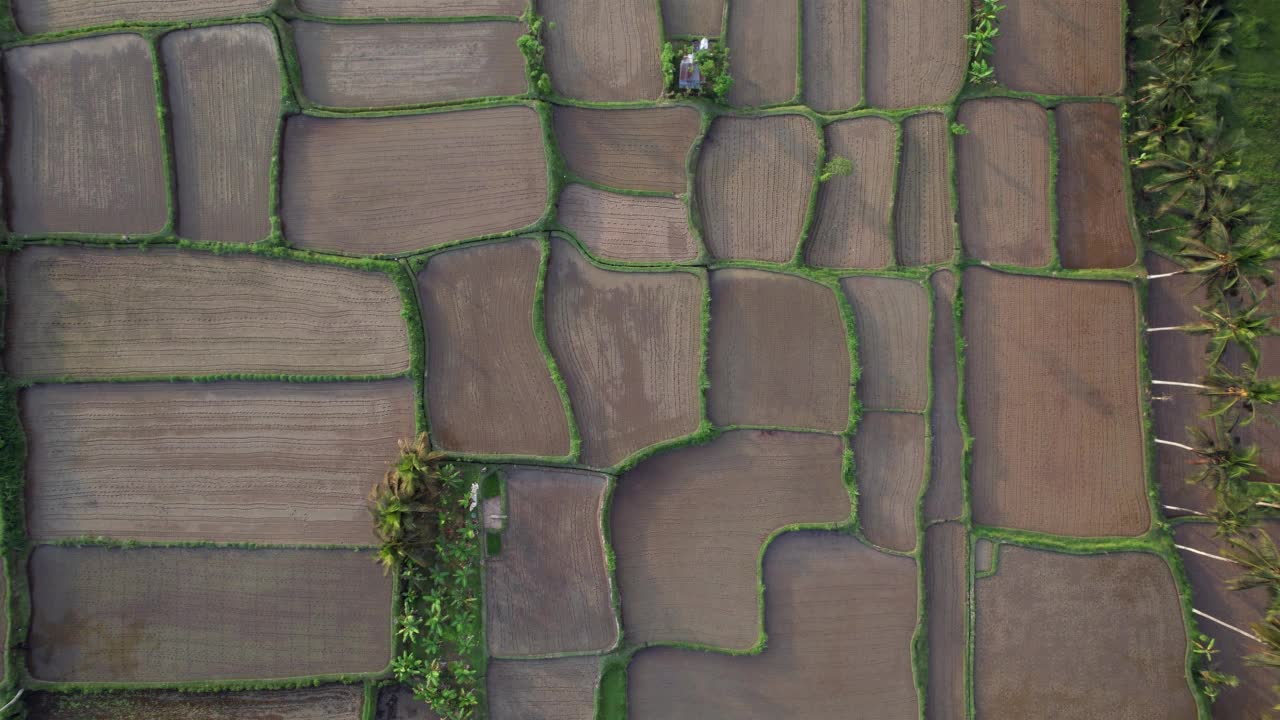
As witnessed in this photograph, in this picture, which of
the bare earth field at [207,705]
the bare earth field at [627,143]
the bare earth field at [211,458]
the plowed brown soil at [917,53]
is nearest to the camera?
the bare earth field at [207,705]

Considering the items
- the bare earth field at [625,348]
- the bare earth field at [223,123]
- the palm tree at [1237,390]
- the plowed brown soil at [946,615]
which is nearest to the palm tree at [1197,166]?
the palm tree at [1237,390]

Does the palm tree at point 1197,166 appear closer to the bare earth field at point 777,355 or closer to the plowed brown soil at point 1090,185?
the plowed brown soil at point 1090,185

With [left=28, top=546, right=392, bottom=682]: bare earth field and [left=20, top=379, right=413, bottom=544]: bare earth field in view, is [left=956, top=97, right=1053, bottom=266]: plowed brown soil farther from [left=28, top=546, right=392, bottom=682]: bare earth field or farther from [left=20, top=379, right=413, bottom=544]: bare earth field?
[left=28, top=546, right=392, bottom=682]: bare earth field

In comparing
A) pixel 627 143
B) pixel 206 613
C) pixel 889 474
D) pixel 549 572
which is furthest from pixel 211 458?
pixel 889 474

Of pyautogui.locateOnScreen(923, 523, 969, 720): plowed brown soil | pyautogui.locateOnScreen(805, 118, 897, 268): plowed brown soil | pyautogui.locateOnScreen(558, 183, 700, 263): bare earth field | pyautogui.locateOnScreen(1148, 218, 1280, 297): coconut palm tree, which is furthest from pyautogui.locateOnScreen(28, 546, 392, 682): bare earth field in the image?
pyautogui.locateOnScreen(1148, 218, 1280, 297): coconut palm tree

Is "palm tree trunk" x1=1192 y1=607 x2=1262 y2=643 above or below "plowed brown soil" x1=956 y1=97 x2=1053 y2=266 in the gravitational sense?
below

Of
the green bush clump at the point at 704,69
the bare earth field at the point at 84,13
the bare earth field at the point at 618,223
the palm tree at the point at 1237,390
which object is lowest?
the palm tree at the point at 1237,390

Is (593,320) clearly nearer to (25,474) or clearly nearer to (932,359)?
(932,359)
